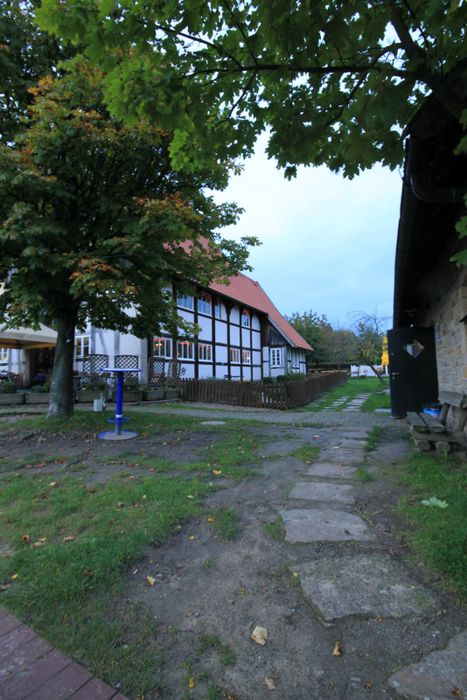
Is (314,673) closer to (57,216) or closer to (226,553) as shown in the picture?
(226,553)

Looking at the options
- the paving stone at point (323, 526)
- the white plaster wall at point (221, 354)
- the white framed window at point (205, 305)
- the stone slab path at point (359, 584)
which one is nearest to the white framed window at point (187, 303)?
the white framed window at point (205, 305)

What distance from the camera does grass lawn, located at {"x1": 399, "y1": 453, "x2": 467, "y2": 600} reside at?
8.28 ft

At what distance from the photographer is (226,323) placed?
2422cm

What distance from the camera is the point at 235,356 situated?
83.0 ft

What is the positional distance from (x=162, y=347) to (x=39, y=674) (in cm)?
1683

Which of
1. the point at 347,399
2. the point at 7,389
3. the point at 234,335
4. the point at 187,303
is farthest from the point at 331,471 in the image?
the point at 234,335

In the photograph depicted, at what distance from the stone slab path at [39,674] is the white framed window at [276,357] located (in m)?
29.7

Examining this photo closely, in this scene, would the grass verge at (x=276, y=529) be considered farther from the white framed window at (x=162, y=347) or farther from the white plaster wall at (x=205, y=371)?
the white plaster wall at (x=205, y=371)

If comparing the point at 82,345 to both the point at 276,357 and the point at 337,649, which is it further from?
the point at 337,649

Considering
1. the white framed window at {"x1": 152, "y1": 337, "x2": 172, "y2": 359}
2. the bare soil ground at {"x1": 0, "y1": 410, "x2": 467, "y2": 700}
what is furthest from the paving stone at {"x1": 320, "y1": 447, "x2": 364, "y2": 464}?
the white framed window at {"x1": 152, "y1": 337, "x2": 172, "y2": 359}

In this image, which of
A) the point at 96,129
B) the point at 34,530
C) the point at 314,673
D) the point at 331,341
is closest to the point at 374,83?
the point at 314,673

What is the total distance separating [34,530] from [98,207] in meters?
6.51

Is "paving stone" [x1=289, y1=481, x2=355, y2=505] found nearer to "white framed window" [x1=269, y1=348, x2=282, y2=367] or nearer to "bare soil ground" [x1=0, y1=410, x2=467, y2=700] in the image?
"bare soil ground" [x1=0, y1=410, x2=467, y2=700]

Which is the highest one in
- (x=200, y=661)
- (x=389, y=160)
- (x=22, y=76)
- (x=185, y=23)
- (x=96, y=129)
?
(x=22, y=76)
